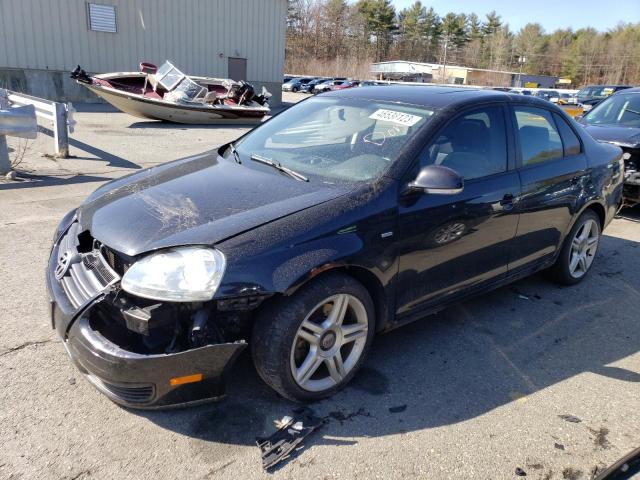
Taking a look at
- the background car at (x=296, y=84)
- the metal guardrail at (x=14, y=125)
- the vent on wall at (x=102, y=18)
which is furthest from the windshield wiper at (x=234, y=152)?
the background car at (x=296, y=84)

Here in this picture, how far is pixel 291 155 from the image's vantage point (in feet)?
11.6

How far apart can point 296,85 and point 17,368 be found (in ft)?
139

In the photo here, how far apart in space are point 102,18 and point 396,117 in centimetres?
2026

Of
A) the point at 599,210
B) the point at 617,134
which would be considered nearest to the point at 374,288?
the point at 599,210

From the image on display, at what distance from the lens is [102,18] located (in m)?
19.9

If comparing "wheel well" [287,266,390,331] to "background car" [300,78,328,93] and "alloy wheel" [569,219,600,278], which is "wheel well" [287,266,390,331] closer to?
"alloy wheel" [569,219,600,278]

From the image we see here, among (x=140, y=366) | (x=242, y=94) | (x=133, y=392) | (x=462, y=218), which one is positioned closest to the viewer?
(x=140, y=366)

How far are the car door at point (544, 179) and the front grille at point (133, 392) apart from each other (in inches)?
107

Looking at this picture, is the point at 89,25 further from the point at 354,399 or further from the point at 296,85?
the point at 296,85

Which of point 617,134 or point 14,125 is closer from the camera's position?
point 14,125

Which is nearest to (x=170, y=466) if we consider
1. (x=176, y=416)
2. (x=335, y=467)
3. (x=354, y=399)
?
(x=176, y=416)

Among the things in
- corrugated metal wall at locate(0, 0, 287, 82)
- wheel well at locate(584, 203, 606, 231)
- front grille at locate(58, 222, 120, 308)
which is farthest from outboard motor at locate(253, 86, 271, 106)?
front grille at locate(58, 222, 120, 308)

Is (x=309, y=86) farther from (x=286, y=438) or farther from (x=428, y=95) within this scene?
(x=286, y=438)

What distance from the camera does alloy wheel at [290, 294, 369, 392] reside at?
2.72 metres
